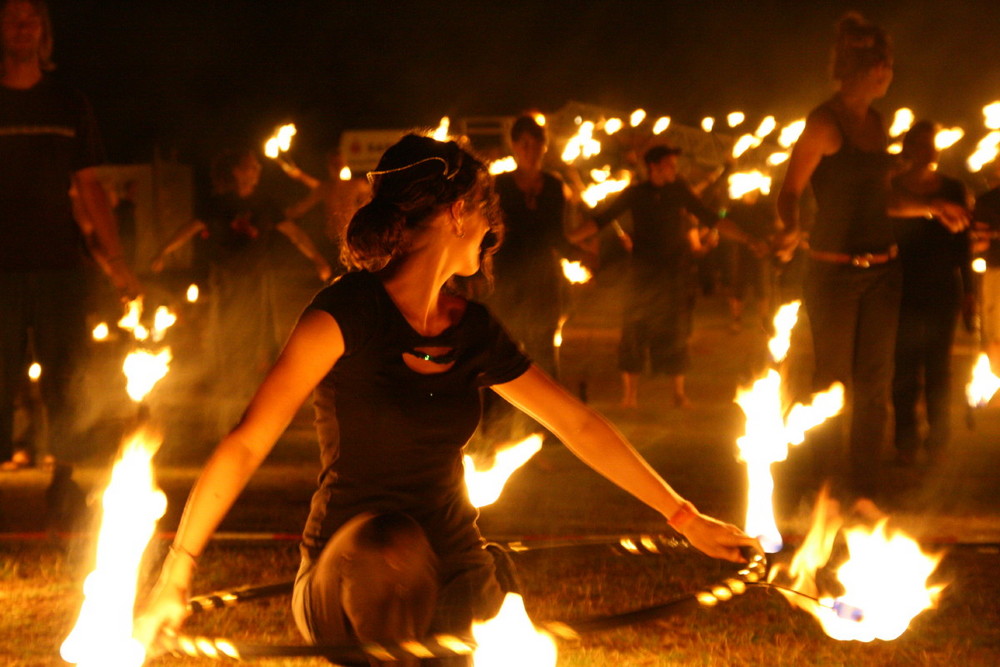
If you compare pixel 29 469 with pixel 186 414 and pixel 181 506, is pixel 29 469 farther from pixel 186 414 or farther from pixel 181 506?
pixel 186 414

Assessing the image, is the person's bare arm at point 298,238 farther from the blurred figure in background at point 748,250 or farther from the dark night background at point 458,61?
the dark night background at point 458,61

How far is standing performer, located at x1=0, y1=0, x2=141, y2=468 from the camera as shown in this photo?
5.93 meters

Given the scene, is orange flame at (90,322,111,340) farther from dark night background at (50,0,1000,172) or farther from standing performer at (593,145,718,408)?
dark night background at (50,0,1000,172)

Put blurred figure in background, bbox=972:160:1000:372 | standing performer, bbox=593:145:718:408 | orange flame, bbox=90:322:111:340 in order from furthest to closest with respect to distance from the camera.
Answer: orange flame, bbox=90:322:111:340 → standing performer, bbox=593:145:718:408 → blurred figure in background, bbox=972:160:1000:372

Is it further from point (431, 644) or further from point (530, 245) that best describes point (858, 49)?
point (431, 644)

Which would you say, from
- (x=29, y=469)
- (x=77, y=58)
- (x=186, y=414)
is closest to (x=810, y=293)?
(x=29, y=469)

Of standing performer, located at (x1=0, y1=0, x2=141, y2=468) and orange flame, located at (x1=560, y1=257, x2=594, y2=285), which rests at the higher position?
orange flame, located at (x1=560, y1=257, x2=594, y2=285)

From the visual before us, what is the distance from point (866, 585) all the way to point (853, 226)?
98.1 inches

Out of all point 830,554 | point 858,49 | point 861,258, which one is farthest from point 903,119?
point 830,554

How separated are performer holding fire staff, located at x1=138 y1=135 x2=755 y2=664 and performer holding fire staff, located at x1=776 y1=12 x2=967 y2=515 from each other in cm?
288

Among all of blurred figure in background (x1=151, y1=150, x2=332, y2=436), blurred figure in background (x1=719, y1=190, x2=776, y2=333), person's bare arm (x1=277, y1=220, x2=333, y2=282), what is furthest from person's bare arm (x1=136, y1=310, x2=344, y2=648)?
person's bare arm (x1=277, y1=220, x2=333, y2=282)

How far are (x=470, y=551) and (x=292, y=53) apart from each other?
36.1 meters

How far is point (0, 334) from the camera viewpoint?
6.01m

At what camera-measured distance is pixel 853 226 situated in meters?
6.24
